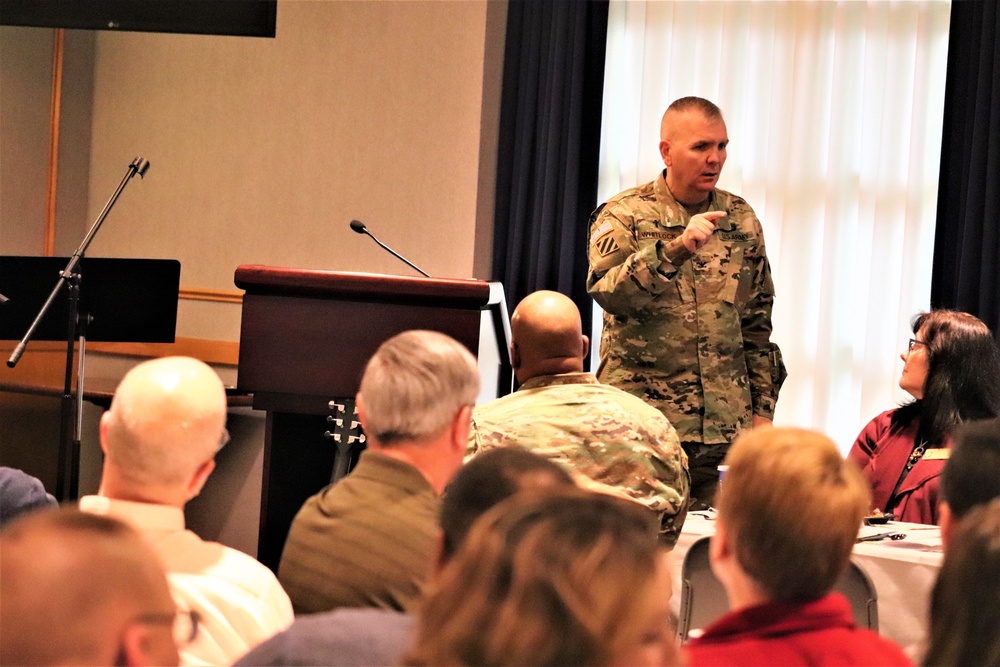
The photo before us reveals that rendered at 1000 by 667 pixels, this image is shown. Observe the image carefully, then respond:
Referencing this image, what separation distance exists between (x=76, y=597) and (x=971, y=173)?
4283 millimetres

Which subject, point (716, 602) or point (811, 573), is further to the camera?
point (716, 602)

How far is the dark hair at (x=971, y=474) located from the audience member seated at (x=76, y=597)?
1.31 meters

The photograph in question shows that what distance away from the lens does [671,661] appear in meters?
1.05

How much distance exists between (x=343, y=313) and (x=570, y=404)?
74 centimetres

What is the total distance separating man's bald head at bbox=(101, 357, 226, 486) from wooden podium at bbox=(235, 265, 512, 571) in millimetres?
1268

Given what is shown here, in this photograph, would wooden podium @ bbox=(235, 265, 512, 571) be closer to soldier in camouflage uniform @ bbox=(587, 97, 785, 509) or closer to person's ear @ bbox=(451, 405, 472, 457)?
soldier in camouflage uniform @ bbox=(587, 97, 785, 509)

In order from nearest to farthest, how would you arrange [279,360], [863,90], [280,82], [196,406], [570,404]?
[196,406] < [570,404] < [279,360] < [863,90] < [280,82]

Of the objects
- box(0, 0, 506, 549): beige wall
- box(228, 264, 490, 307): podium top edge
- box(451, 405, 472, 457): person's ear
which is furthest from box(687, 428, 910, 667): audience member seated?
box(0, 0, 506, 549): beige wall

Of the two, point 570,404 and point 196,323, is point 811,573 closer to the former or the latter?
point 570,404

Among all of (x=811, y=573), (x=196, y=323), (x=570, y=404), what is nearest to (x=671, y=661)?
(x=811, y=573)

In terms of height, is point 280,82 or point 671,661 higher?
point 280,82

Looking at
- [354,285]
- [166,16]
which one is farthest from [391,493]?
[166,16]

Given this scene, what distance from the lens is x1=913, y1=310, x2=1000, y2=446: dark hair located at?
3312 mm

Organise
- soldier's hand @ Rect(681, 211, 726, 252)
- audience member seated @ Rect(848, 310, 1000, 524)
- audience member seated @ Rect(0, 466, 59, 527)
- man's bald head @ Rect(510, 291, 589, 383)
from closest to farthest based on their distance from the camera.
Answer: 1. audience member seated @ Rect(0, 466, 59, 527)
2. man's bald head @ Rect(510, 291, 589, 383)
3. audience member seated @ Rect(848, 310, 1000, 524)
4. soldier's hand @ Rect(681, 211, 726, 252)
